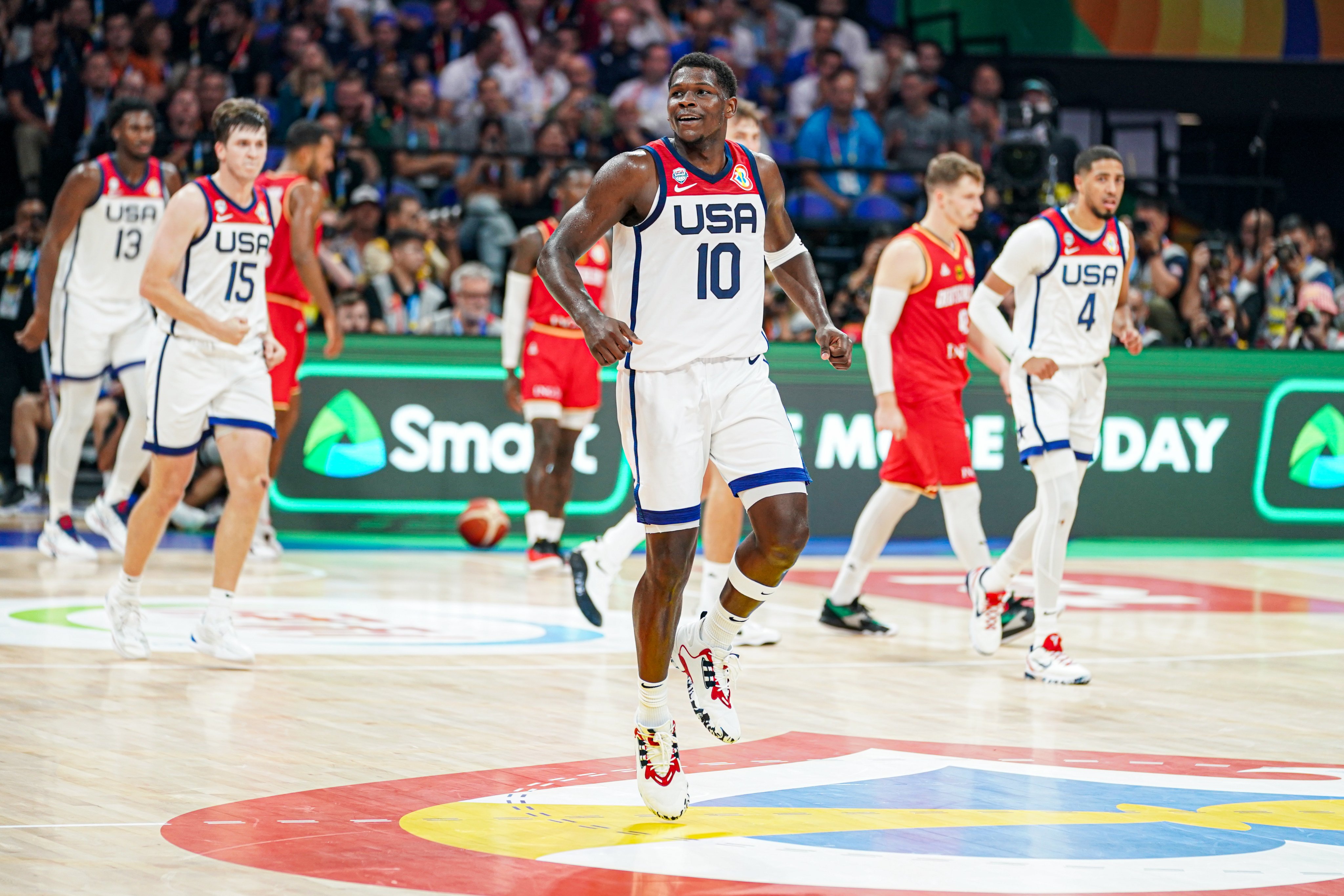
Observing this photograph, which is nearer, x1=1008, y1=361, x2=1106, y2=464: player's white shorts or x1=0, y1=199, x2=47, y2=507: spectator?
x1=1008, y1=361, x2=1106, y2=464: player's white shorts

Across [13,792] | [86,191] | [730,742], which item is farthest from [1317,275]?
[13,792]

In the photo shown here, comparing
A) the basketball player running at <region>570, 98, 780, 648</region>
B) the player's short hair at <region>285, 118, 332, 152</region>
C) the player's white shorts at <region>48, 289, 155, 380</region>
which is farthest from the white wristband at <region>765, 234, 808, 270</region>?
the player's white shorts at <region>48, 289, 155, 380</region>

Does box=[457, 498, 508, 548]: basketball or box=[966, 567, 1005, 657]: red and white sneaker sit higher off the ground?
box=[966, 567, 1005, 657]: red and white sneaker

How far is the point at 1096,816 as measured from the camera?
448 cm

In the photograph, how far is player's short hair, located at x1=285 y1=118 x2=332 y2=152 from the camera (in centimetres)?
977

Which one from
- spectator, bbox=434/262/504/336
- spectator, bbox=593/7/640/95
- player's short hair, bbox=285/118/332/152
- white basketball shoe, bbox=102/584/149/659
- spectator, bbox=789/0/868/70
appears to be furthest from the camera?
spectator, bbox=789/0/868/70

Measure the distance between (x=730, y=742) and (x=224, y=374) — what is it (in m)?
2.67

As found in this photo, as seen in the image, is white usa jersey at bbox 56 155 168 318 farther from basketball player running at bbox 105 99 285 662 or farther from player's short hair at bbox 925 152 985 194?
player's short hair at bbox 925 152 985 194

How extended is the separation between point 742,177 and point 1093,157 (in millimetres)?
2734

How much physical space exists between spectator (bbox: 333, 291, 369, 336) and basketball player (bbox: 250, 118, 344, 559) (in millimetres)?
1240

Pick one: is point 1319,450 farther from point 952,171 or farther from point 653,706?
point 653,706

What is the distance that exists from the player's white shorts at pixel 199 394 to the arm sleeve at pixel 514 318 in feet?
11.6

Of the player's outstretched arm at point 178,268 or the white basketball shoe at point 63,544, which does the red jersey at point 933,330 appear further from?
the white basketball shoe at point 63,544

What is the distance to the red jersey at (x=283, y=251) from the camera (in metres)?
9.53
